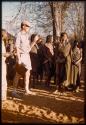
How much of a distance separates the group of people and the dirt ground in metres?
0.12

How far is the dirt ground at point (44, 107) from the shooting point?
305 inches

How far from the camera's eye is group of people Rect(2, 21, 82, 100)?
26.1 ft

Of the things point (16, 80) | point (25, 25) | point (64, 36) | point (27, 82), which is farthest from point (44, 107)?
point (25, 25)

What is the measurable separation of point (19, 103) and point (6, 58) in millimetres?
920

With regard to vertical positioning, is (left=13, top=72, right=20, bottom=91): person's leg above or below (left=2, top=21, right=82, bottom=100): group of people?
below

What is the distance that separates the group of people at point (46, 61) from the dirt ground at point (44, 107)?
0.12 m

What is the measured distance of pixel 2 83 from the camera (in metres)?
7.94

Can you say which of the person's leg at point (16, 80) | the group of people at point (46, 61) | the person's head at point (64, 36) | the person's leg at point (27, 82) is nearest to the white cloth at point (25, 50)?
the group of people at point (46, 61)

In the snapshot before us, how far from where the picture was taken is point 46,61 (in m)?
7.99

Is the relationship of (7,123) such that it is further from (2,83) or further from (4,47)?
(4,47)

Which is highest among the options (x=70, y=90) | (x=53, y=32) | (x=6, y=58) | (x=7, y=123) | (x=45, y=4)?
(x=45, y=4)

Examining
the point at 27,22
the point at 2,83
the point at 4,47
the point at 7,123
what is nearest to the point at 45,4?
the point at 27,22

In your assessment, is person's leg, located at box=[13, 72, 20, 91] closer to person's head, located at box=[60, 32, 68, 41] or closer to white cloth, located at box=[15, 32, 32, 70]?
white cloth, located at box=[15, 32, 32, 70]

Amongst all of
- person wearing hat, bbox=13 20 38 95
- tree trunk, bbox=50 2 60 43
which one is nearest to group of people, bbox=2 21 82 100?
person wearing hat, bbox=13 20 38 95
